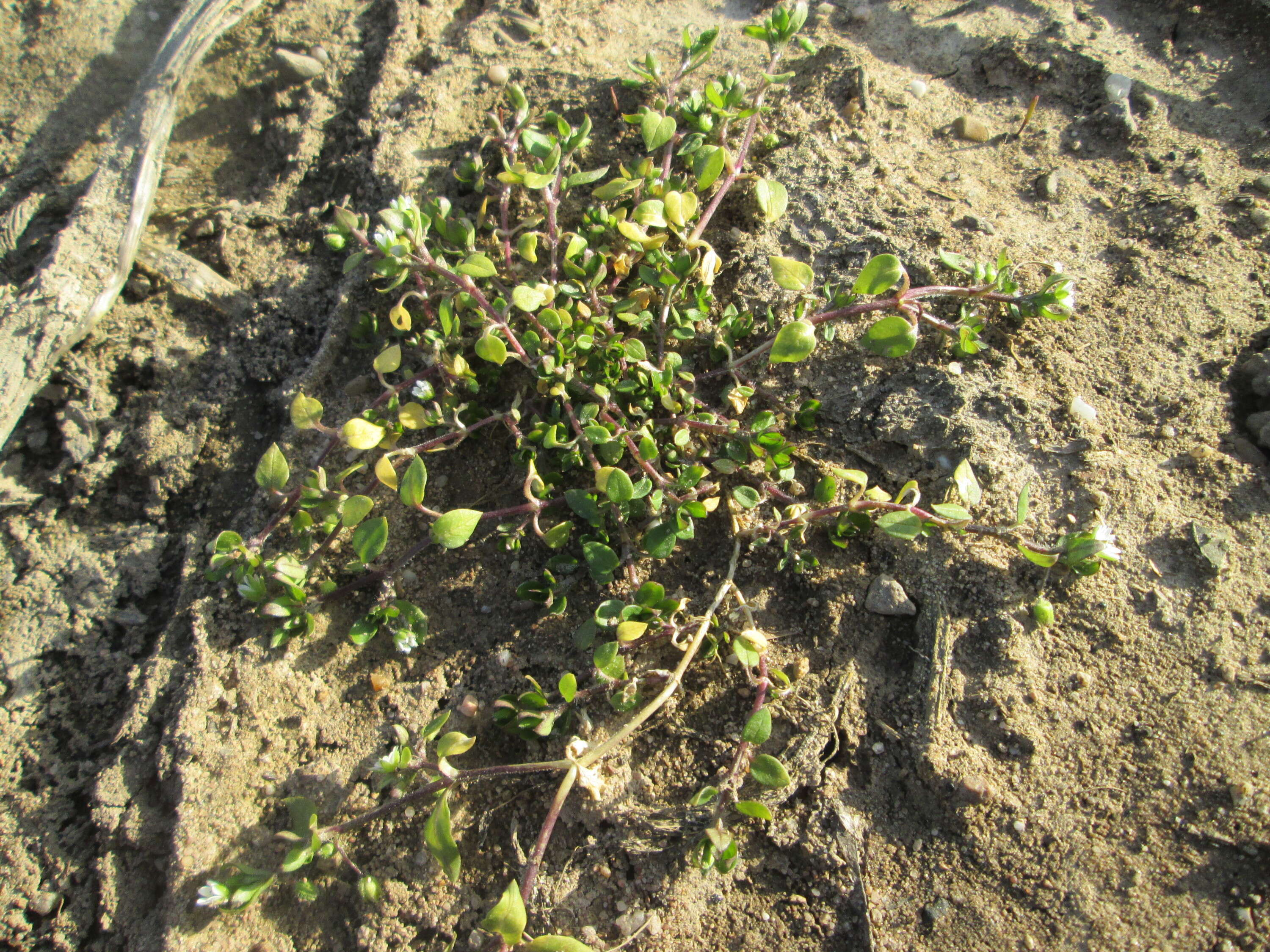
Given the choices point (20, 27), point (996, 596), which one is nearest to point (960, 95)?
point (996, 596)

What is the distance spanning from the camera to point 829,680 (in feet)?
6.56

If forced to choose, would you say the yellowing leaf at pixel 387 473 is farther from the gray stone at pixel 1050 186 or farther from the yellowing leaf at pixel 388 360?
the gray stone at pixel 1050 186

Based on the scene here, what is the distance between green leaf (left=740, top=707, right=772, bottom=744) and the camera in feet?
5.91

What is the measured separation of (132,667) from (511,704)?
3.80ft

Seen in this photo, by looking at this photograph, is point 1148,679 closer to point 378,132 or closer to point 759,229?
point 759,229

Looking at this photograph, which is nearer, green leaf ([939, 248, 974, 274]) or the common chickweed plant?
the common chickweed plant

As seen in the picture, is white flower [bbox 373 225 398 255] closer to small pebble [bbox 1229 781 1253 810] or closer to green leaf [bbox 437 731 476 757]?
green leaf [bbox 437 731 476 757]

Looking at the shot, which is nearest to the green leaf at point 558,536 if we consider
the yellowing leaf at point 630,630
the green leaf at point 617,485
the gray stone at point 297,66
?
the green leaf at point 617,485

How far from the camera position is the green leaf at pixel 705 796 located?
1.80 meters

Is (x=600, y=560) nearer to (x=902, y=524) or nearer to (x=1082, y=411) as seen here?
(x=902, y=524)

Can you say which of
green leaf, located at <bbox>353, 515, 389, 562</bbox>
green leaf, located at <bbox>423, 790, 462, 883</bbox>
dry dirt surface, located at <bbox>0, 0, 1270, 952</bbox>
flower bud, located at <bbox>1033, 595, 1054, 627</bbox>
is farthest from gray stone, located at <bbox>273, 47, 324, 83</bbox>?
flower bud, located at <bbox>1033, 595, 1054, 627</bbox>

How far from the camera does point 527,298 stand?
2156 mm

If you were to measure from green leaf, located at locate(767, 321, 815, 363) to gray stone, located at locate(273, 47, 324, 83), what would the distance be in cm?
230

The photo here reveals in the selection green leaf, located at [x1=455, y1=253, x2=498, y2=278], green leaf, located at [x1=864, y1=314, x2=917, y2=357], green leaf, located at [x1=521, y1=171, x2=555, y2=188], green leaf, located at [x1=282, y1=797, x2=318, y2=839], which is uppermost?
green leaf, located at [x1=521, y1=171, x2=555, y2=188]
